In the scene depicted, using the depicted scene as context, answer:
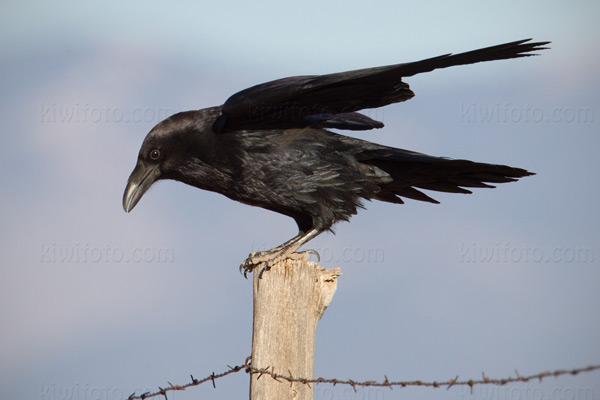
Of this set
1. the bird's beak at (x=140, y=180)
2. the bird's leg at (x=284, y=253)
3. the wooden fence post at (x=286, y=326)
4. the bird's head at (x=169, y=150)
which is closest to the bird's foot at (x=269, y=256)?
the bird's leg at (x=284, y=253)

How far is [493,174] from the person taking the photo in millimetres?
5055

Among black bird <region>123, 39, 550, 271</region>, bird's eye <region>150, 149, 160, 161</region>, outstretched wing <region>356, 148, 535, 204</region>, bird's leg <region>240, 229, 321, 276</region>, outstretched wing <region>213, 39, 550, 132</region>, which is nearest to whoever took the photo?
bird's leg <region>240, 229, 321, 276</region>

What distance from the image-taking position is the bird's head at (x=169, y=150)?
5.23 metres

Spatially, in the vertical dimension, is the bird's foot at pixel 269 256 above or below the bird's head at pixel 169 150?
below

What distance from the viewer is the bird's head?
5.23 meters

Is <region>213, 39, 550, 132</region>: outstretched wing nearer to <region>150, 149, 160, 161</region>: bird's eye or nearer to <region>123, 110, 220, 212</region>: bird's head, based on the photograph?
<region>123, 110, 220, 212</region>: bird's head

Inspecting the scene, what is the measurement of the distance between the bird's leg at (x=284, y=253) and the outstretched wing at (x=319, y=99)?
84cm

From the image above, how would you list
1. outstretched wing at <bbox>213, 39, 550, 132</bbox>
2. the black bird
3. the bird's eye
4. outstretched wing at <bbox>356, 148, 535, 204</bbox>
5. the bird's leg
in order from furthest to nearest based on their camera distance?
the bird's eye → outstretched wing at <bbox>356, 148, 535, 204</bbox> → the black bird → outstretched wing at <bbox>213, 39, 550, 132</bbox> → the bird's leg

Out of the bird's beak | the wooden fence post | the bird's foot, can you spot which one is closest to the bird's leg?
the bird's foot

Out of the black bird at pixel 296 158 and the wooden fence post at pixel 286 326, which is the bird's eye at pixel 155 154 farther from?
the wooden fence post at pixel 286 326

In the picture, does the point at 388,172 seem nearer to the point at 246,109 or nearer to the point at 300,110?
the point at 300,110

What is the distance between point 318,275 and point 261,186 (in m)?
1.70

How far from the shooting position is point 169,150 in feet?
17.4

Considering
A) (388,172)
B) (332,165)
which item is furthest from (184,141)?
(388,172)
